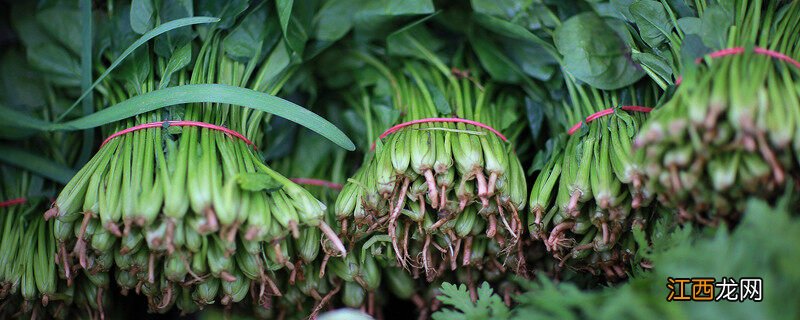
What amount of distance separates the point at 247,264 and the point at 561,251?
61 centimetres

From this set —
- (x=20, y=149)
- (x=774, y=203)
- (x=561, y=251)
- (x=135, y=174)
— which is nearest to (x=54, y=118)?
(x=20, y=149)

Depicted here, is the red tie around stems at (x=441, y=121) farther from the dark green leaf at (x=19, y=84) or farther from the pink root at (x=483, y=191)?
the dark green leaf at (x=19, y=84)

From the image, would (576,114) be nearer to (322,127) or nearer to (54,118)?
(322,127)

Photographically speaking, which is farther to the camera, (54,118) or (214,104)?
(54,118)

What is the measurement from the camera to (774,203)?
3.35 ft

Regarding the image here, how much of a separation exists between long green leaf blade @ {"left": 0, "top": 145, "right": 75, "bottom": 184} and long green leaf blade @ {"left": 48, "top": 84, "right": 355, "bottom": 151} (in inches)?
9.3

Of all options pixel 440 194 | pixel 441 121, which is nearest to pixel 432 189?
pixel 440 194

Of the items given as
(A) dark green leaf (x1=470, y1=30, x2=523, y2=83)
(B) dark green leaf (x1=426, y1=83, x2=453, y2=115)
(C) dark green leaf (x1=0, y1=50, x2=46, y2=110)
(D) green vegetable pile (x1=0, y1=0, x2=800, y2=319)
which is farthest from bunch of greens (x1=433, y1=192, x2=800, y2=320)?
(C) dark green leaf (x1=0, y1=50, x2=46, y2=110)

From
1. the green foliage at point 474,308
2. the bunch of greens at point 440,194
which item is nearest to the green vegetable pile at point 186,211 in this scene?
the bunch of greens at point 440,194

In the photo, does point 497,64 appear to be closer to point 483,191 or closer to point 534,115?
point 534,115

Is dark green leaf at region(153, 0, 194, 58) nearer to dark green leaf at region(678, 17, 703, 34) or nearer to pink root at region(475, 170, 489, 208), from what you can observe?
pink root at region(475, 170, 489, 208)

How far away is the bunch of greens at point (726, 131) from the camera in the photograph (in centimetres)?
94

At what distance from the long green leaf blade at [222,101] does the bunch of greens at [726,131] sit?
606 mm

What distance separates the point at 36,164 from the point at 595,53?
1250 mm
